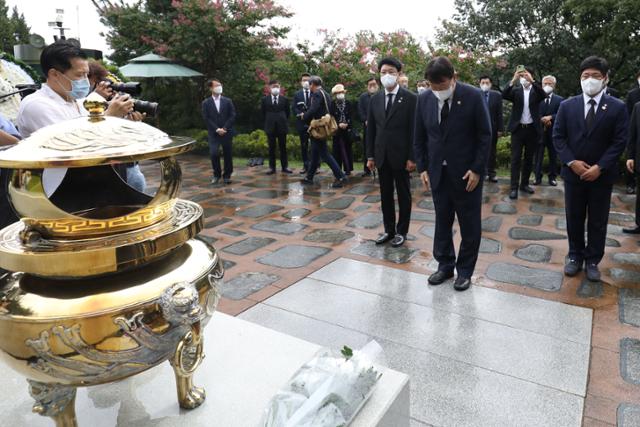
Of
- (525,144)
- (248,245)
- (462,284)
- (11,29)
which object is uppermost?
(11,29)

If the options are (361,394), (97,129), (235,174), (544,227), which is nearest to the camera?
(97,129)

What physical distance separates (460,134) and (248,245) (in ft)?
8.53

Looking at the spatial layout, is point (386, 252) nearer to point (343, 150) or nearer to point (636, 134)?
point (636, 134)

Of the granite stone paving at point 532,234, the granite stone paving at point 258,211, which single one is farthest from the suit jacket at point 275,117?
the granite stone paving at point 532,234

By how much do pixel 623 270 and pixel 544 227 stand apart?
1.44 meters

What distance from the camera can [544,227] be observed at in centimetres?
562

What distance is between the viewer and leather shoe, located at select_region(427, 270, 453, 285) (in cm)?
396

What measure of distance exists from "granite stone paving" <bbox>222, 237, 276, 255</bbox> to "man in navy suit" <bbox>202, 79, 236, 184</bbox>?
4.04 m

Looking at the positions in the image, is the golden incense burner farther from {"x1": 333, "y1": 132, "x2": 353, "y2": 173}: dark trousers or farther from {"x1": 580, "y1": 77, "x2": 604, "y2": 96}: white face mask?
{"x1": 333, "y1": 132, "x2": 353, "y2": 173}: dark trousers

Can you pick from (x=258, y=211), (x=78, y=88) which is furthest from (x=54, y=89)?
(x=258, y=211)

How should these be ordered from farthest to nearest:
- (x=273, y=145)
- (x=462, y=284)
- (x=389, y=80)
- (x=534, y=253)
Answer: (x=273, y=145), (x=389, y=80), (x=534, y=253), (x=462, y=284)

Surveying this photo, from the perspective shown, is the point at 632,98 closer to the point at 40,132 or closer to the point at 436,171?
the point at 436,171

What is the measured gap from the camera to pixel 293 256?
15.7 ft

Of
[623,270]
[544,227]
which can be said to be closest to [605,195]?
[623,270]
